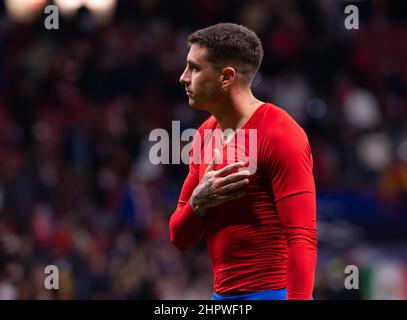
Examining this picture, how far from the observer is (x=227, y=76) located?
9.86 feet

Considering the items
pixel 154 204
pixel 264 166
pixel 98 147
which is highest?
pixel 98 147

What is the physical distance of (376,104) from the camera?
Result: 8.56 metres

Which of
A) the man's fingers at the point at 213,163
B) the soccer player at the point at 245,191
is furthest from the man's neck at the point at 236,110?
the man's fingers at the point at 213,163

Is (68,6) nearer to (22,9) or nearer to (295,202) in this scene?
(22,9)

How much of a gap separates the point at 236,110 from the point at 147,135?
5.13 m

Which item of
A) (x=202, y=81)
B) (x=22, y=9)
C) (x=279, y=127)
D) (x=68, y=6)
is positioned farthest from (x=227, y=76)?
(x=22, y=9)

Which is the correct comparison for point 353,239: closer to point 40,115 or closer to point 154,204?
point 154,204

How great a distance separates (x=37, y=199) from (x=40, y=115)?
3.45 feet

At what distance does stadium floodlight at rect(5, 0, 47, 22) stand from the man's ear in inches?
230

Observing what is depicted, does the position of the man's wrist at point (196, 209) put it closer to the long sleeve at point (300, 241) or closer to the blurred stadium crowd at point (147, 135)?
the long sleeve at point (300, 241)

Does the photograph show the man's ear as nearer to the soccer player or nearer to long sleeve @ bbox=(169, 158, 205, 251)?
the soccer player

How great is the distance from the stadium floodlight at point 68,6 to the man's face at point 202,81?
18.7ft

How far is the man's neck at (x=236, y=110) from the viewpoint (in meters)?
3.00

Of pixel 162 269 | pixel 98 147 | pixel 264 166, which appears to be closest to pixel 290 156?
pixel 264 166
